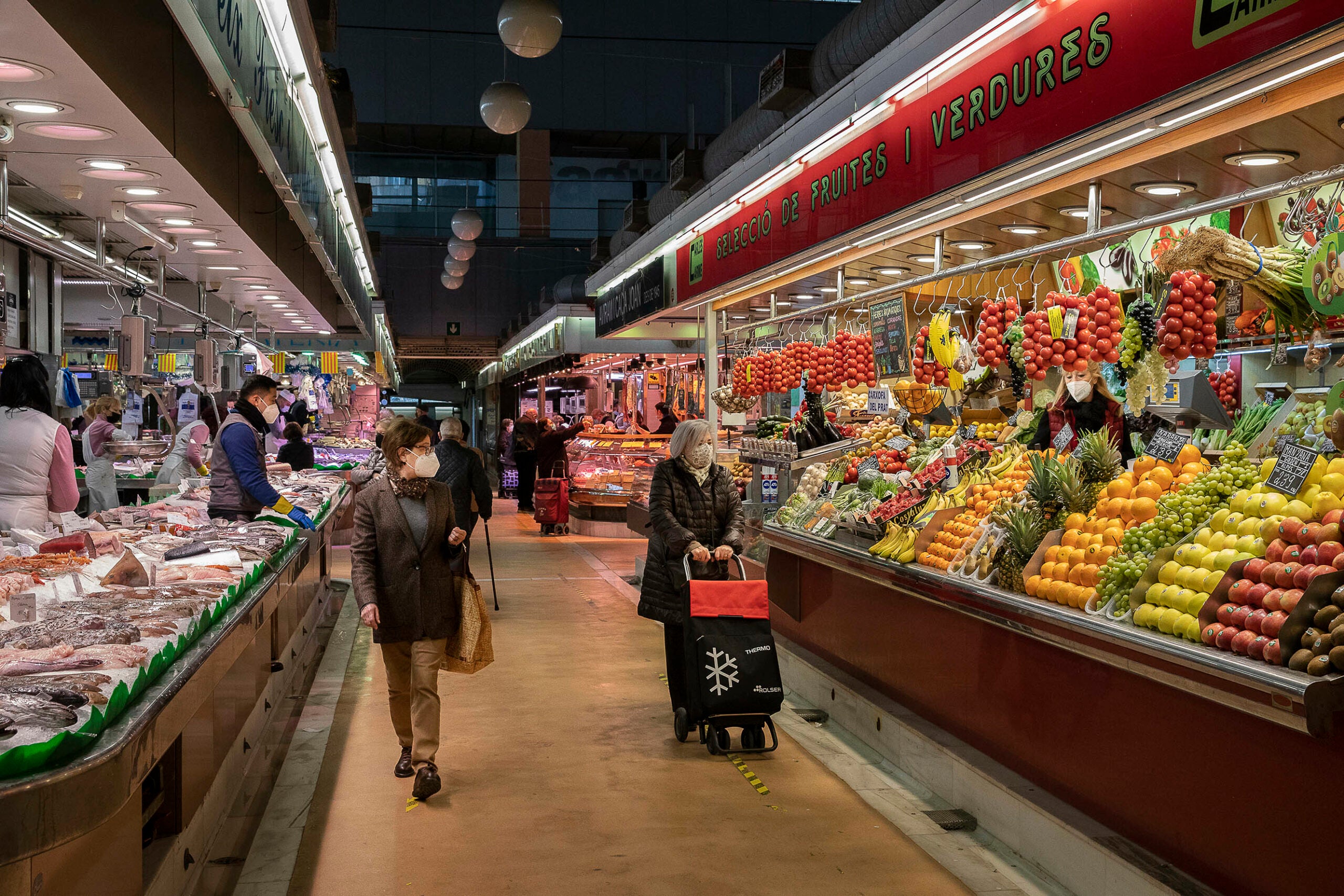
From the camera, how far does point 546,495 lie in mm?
15648

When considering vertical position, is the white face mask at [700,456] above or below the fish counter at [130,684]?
above

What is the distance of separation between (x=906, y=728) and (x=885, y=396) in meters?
2.51

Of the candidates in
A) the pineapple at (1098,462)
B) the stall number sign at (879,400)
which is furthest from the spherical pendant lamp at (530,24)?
the pineapple at (1098,462)

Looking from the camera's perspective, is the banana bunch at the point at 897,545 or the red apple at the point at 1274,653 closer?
the red apple at the point at 1274,653

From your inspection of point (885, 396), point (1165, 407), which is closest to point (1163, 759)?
point (1165, 407)

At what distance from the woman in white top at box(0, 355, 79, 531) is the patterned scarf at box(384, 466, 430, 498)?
2.23 metres

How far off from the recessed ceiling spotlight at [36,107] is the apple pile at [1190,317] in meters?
4.17

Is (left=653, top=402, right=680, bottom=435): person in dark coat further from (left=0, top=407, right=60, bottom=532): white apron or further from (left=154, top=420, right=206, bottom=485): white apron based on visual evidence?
(left=0, top=407, right=60, bottom=532): white apron

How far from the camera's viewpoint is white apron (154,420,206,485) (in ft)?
36.3

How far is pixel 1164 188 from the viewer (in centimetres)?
525

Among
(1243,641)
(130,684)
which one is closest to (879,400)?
(1243,641)

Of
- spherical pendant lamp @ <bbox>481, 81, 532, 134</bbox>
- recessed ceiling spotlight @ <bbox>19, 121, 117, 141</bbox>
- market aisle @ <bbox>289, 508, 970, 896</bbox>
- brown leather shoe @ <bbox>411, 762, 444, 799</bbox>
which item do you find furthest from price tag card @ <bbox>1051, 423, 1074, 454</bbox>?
spherical pendant lamp @ <bbox>481, 81, 532, 134</bbox>

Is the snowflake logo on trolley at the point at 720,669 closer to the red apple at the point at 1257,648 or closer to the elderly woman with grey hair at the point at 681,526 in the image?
the elderly woman with grey hair at the point at 681,526

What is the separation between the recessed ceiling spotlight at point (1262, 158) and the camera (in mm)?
4551
